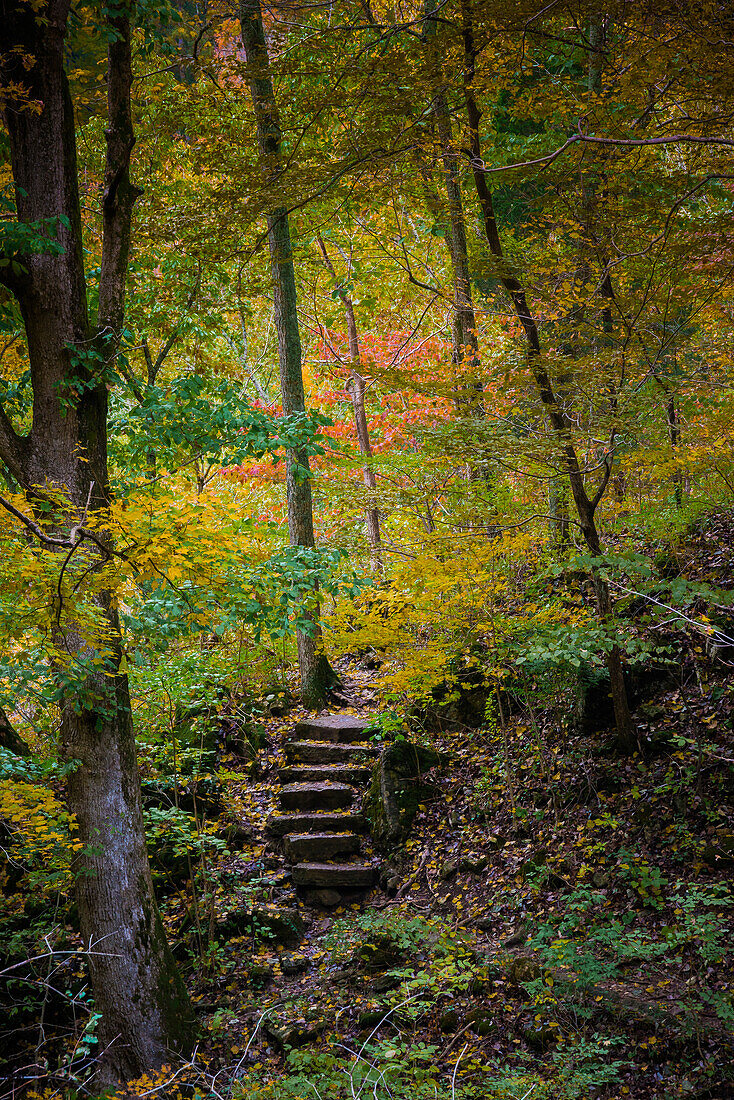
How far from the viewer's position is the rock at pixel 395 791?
638 cm

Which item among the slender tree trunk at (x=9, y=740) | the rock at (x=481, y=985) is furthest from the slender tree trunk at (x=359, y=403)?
the rock at (x=481, y=985)

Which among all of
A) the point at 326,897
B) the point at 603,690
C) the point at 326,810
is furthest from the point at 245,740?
the point at 603,690

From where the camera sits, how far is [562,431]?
470 centimetres

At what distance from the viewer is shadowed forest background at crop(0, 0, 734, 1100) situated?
3.69 metres

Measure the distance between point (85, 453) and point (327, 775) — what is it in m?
4.37

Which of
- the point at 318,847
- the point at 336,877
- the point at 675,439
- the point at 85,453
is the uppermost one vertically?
the point at 675,439

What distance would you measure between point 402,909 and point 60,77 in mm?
6887

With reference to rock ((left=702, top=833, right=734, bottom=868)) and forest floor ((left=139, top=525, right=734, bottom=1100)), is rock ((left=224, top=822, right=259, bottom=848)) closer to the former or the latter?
forest floor ((left=139, top=525, right=734, bottom=1100))

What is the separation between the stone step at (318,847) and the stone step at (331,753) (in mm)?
1053

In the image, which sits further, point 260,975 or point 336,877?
point 336,877

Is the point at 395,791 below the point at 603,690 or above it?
below

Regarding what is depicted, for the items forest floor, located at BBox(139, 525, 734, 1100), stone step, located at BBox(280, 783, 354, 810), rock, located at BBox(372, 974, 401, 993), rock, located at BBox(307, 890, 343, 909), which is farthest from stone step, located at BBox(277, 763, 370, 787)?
rock, located at BBox(372, 974, 401, 993)

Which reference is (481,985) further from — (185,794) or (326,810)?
(185,794)

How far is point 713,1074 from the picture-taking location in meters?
3.08
